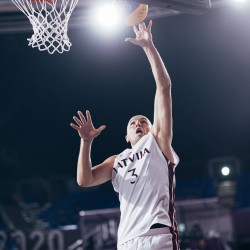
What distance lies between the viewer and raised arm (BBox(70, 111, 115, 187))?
12.2 ft

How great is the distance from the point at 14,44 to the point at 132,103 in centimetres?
379

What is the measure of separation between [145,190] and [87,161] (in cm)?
53

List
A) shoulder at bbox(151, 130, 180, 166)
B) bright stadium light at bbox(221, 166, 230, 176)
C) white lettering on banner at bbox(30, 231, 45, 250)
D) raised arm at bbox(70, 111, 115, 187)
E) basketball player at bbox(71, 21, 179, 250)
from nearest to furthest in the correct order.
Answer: basketball player at bbox(71, 21, 179, 250) → shoulder at bbox(151, 130, 180, 166) → raised arm at bbox(70, 111, 115, 187) → white lettering on banner at bbox(30, 231, 45, 250) → bright stadium light at bbox(221, 166, 230, 176)

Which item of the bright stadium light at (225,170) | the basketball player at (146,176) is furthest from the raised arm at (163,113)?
the bright stadium light at (225,170)

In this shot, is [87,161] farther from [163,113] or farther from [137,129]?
[163,113]

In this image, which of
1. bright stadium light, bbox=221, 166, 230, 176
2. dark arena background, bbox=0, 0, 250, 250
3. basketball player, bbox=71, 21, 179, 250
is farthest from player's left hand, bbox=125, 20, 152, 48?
bright stadium light, bbox=221, 166, 230, 176

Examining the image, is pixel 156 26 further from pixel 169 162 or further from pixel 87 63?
pixel 169 162

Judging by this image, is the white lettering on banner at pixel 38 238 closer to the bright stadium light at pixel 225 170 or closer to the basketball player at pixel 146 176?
the bright stadium light at pixel 225 170

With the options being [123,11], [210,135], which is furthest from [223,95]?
[123,11]

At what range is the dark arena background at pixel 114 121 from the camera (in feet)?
39.0

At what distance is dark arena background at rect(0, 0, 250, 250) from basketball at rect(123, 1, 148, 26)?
6461mm

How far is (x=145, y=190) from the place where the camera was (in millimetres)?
3402

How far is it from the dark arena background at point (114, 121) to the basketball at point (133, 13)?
254 inches

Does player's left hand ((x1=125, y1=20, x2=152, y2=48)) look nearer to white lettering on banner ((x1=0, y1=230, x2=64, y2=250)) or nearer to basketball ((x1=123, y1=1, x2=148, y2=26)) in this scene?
basketball ((x1=123, y1=1, x2=148, y2=26))
